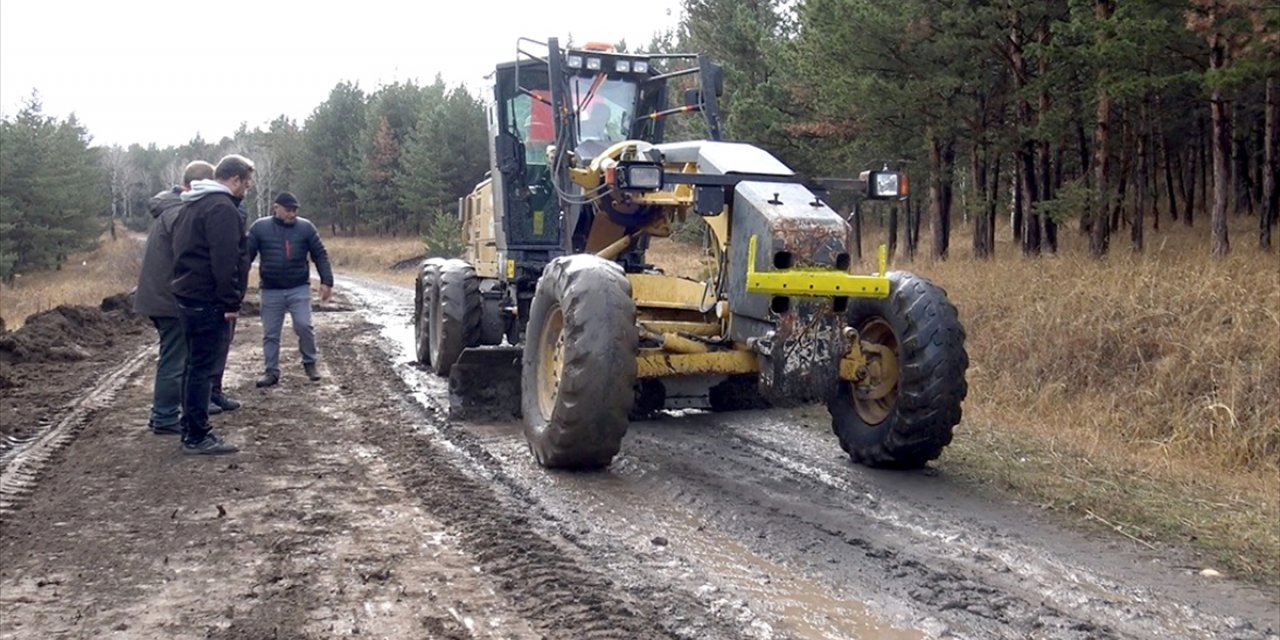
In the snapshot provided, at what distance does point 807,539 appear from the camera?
5.39 metres

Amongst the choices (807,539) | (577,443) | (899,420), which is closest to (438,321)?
(577,443)

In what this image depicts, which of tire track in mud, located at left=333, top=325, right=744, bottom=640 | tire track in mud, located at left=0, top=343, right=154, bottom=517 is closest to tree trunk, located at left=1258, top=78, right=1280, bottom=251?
tire track in mud, located at left=333, top=325, right=744, bottom=640

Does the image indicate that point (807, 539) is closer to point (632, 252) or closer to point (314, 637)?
point (314, 637)

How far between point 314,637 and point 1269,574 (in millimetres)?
4006

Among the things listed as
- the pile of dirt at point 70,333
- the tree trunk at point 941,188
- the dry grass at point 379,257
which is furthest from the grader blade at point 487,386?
the dry grass at point 379,257

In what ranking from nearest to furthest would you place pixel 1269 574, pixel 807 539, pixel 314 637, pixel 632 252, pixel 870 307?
pixel 314 637 → pixel 1269 574 → pixel 807 539 → pixel 870 307 → pixel 632 252

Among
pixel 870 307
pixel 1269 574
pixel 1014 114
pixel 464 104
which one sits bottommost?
pixel 1269 574

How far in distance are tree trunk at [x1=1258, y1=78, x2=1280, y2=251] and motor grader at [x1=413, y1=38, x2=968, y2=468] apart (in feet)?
43.7

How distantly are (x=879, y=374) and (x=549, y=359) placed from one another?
2104mm

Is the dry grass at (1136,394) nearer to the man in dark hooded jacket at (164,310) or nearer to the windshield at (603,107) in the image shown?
the windshield at (603,107)

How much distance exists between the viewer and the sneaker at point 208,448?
288 inches

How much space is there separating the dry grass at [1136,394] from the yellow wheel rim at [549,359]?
120 cm

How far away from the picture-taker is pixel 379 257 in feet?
164

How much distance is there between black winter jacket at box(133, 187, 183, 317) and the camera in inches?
310
